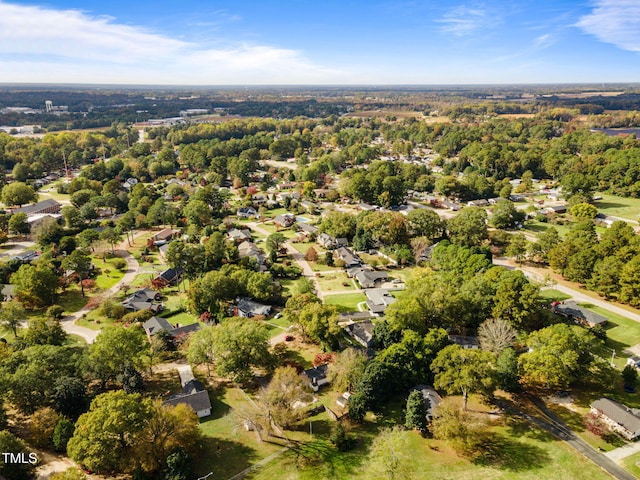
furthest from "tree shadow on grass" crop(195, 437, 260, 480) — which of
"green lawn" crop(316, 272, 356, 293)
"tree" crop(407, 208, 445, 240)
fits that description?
"tree" crop(407, 208, 445, 240)

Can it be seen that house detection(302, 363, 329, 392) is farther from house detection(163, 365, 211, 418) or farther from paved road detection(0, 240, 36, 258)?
paved road detection(0, 240, 36, 258)

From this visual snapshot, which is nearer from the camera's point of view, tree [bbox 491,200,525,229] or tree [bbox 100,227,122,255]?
tree [bbox 100,227,122,255]

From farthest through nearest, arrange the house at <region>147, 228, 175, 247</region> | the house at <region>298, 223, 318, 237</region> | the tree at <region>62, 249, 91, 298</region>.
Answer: the house at <region>298, 223, 318, 237</region> < the house at <region>147, 228, 175, 247</region> < the tree at <region>62, 249, 91, 298</region>

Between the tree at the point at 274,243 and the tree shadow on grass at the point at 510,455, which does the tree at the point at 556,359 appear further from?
the tree at the point at 274,243

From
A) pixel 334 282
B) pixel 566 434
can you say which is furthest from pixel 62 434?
pixel 566 434

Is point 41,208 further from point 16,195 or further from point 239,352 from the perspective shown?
Result: point 239,352

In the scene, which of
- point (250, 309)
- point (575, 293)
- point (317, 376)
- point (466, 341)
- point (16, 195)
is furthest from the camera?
point (16, 195)

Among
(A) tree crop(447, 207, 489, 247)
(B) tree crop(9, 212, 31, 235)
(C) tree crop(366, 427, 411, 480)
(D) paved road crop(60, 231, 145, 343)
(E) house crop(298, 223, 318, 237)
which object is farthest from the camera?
(E) house crop(298, 223, 318, 237)
